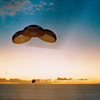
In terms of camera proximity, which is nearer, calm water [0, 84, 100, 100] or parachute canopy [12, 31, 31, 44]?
parachute canopy [12, 31, 31, 44]

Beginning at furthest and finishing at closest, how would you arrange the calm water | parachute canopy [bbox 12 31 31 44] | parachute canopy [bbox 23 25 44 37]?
the calm water < parachute canopy [bbox 12 31 31 44] < parachute canopy [bbox 23 25 44 37]

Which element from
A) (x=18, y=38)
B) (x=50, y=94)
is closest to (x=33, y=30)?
(x=18, y=38)

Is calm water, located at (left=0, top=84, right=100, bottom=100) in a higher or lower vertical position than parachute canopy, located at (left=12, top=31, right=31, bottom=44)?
lower

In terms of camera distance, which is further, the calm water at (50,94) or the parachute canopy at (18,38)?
the calm water at (50,94)

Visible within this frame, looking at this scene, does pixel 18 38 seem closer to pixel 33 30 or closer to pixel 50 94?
pixel 33 30

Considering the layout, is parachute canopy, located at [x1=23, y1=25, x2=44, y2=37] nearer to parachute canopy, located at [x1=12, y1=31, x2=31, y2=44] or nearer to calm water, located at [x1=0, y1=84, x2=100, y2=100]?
parachute canopy, located at [x1=12, y1=31, x2=31, y2=44]

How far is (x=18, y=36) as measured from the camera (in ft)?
33.8

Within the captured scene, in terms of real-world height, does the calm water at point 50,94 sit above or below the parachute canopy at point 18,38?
below

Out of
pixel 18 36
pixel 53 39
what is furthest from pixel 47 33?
pixel 18 36

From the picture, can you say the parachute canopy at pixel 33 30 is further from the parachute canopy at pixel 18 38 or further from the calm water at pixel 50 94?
the calm water at pixel 50 94

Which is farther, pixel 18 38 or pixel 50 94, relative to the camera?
pixel 50 94

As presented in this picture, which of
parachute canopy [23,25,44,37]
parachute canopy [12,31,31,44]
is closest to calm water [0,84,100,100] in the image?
parachute canopy [12,31,31,44]

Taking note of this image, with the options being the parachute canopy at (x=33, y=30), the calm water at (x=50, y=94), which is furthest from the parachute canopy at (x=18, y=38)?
the calm water at (x=50, y=94)

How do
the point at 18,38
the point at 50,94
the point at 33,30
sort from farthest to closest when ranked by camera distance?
the point at 50,94 < the point at 18,38 < the point at 33,30
